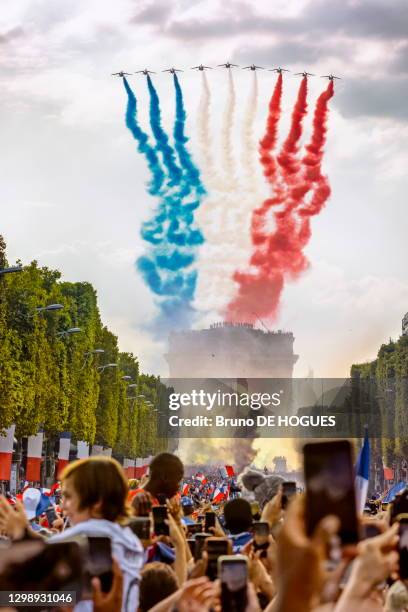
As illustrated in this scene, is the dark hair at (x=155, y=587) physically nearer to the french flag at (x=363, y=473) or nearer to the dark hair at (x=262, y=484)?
the french flag at (x=363, y=473)

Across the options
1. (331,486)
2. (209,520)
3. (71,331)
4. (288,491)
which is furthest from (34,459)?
(331,486)

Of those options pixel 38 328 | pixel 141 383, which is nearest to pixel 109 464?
pixel 38 328

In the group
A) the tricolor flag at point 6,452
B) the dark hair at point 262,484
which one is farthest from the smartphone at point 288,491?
the tricolor flag at point 6,452

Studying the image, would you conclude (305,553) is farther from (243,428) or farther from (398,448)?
(243,428)

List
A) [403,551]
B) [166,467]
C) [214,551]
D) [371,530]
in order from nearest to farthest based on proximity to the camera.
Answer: [371,530] → [403,551] → [214,551] → [166,467]

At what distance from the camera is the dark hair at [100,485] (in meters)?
5.98

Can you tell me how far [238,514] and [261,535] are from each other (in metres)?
1.94

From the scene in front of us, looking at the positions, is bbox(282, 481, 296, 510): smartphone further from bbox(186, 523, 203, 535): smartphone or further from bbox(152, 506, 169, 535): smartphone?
bbox(186, 523, 203, 535): smartphone

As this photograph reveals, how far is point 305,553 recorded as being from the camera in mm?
3258

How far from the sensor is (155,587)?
711 centimetres

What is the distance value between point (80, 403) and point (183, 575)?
7160 centimetres

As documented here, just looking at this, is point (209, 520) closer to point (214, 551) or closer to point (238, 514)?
point (238, 514)

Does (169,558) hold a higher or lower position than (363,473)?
lower

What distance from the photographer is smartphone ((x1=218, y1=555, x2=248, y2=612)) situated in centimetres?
475
